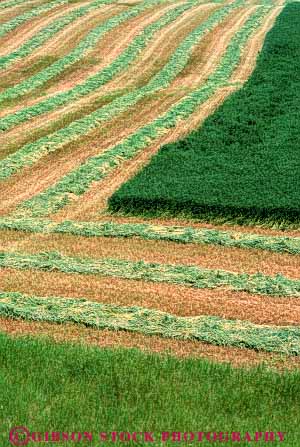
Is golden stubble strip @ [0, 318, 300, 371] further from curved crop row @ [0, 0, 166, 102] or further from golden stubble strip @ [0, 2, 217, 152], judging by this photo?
curved crop row @ [0, 0, 166, 102]

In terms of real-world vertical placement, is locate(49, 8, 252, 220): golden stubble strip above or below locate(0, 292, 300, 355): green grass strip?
above

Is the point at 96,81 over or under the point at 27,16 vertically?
under

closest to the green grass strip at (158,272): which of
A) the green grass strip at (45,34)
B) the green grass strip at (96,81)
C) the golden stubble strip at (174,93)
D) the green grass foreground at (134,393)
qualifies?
the golden stubble strip at (174,93)

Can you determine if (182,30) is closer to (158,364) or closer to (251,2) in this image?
(251,2)

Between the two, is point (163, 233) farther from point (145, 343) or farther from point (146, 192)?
point (145, 343)

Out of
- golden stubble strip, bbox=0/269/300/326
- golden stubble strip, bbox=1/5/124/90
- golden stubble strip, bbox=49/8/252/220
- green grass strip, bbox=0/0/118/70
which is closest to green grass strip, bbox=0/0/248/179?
golden stubble strip, bbox=49/8/252/220

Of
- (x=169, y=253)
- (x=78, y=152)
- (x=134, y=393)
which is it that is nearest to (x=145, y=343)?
(x=134, y=393)
